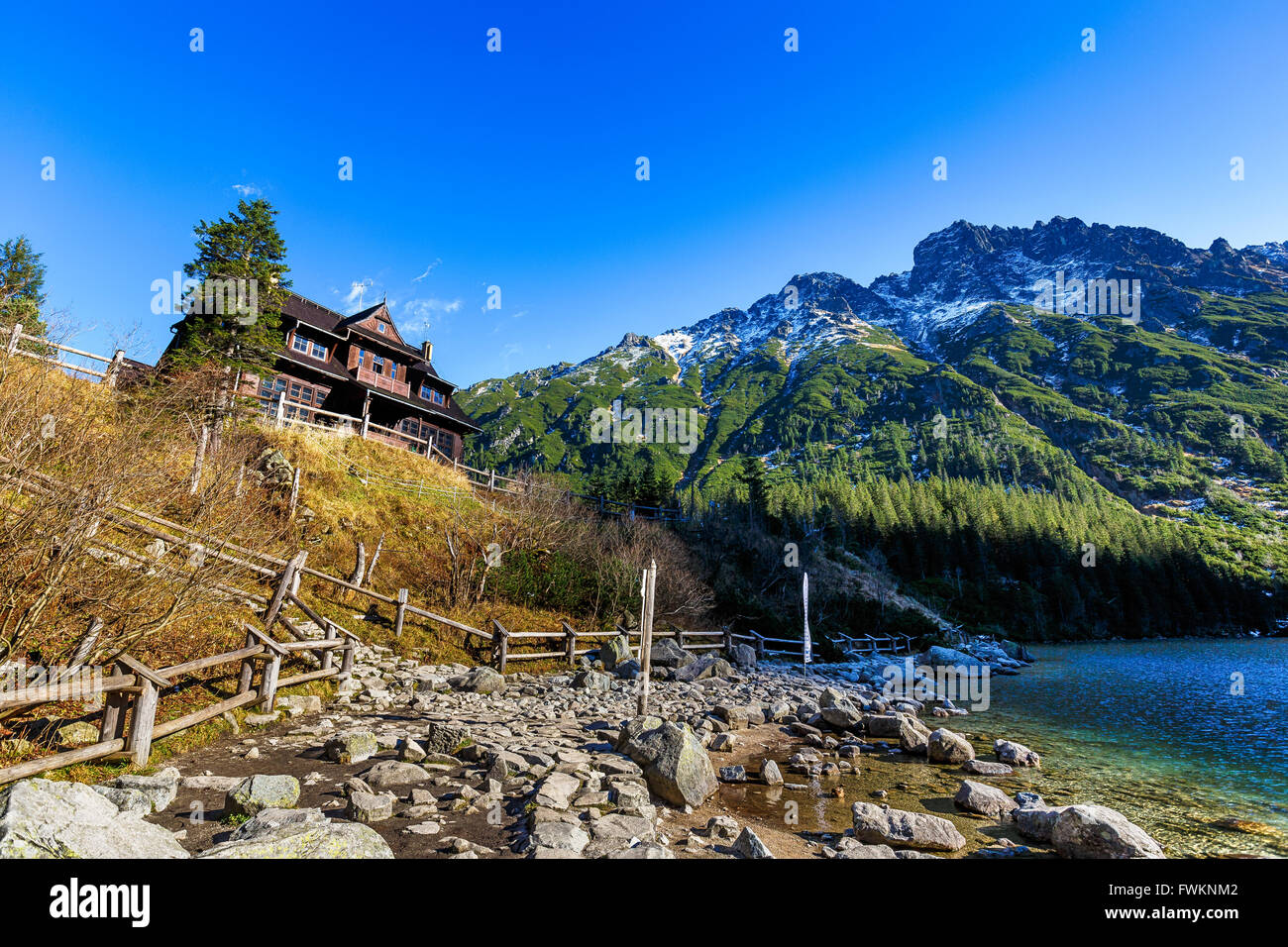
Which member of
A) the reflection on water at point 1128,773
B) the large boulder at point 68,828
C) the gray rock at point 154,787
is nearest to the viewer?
the large boulder at point 68,828

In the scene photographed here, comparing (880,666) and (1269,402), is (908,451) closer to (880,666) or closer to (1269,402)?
(1269,402)

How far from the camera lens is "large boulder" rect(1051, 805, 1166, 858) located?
24.4 feet

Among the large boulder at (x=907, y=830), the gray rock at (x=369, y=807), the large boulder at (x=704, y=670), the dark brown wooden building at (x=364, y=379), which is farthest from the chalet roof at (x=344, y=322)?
the large boulder at (x=907, y=830)

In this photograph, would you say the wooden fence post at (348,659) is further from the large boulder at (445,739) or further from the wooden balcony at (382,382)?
the wooden balcony at (382,382)

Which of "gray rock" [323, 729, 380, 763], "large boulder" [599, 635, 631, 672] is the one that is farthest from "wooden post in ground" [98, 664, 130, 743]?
"large boulder" [599, 635, 631, 672]

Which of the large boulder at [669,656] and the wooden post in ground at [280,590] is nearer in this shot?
the wooden post in ground at [280,590]

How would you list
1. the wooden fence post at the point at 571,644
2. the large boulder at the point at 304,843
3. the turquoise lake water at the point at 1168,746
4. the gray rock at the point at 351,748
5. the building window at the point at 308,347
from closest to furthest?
the large boulder at the point at 304,843
the gray rock at the point at 351,748
the turquoise lake water at the point at 1168,746
the wooden fence post at the point at 571,644
the building window at the point at 308,347

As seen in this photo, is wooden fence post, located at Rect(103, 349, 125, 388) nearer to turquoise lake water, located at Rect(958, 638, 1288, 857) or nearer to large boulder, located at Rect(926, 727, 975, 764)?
large boulder, located at Rect(926, 727, 975, 764)

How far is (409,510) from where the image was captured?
2575 cm

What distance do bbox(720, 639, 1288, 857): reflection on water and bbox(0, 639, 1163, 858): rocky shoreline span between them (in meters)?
0.16

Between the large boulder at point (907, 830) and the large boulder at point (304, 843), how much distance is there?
6.75m

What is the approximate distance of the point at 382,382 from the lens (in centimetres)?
3844

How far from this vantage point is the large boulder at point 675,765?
8648 millimetres
